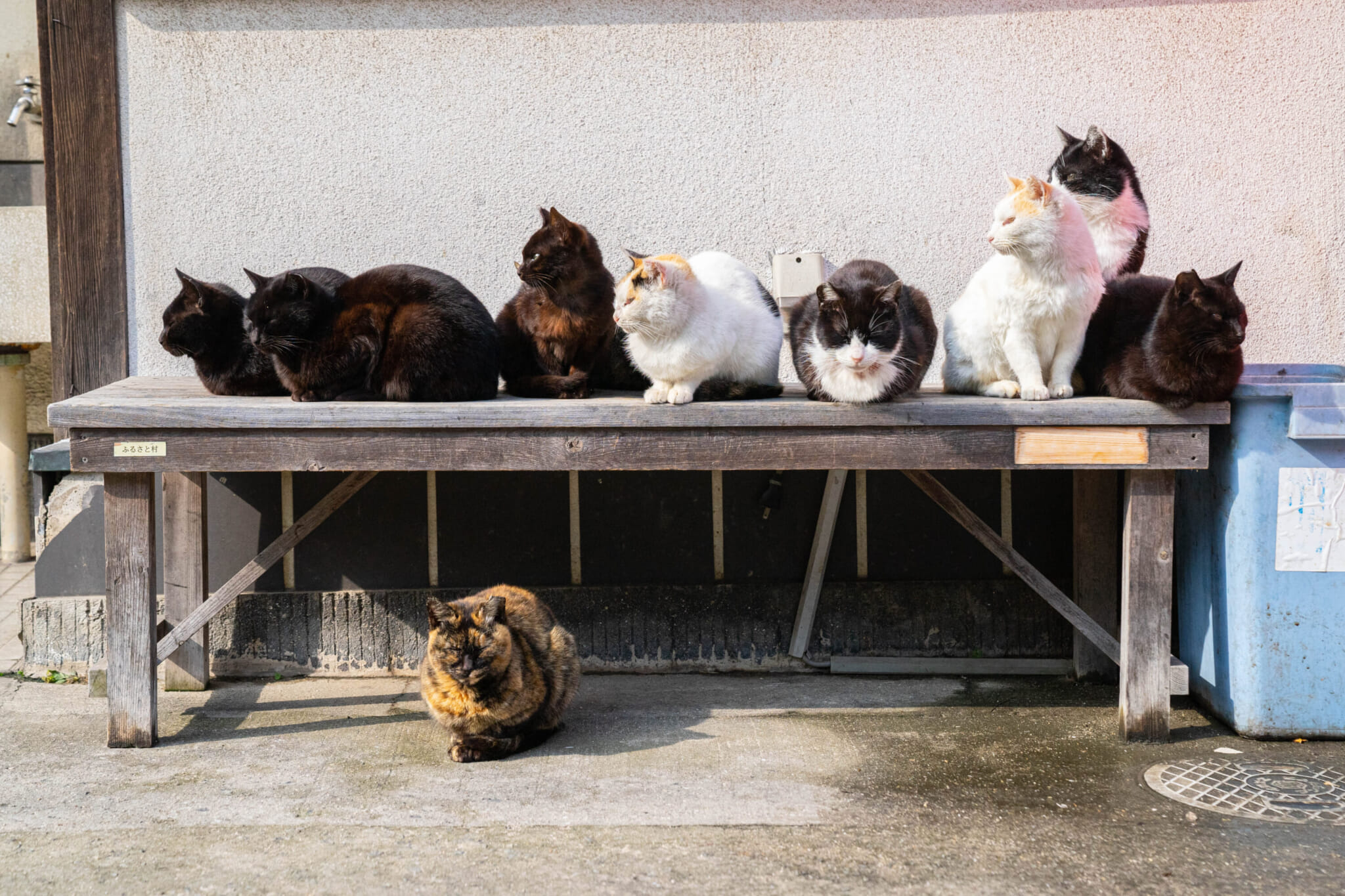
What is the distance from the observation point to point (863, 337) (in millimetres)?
3365

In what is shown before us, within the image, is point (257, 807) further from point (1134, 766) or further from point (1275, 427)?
point (1275, 427)

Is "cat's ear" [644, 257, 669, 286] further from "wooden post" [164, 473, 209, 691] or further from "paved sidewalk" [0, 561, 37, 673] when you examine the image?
"paved sidewalk" [0, 561, 37, 673]

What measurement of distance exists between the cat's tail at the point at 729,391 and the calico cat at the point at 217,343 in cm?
166

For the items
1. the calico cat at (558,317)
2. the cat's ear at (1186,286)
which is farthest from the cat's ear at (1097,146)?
the calico cat at (558,317)

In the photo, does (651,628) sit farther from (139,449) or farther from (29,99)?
(29,99)

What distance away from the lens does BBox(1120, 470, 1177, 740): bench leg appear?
3715 millimetres

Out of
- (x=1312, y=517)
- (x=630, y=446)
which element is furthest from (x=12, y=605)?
(x=1312, y=517)

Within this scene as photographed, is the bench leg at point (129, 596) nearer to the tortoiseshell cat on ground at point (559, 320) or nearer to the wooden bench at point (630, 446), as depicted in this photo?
the wooden bench at point (630, 446)

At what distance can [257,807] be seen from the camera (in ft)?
11.0

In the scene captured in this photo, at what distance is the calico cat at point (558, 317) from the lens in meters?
3.82

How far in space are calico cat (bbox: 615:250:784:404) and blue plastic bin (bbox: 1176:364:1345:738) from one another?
64.2 inches

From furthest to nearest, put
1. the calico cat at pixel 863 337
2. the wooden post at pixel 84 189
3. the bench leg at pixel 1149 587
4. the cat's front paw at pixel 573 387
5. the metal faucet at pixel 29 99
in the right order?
the metal faucet at pixel 29 99, the wooden post at pixel 84 189, the cat's front paw at pixel 573 387, the bench leg at pixel 1149 587, the calico cat at pixel 863 337

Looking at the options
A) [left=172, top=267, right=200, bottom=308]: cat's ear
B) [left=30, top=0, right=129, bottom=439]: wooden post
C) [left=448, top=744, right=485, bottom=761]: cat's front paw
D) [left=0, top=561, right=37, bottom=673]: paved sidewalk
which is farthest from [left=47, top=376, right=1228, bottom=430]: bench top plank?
[left=0, top=561, right=37, bottom=673]: paved sidewalk

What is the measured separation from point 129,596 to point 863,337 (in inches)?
105
